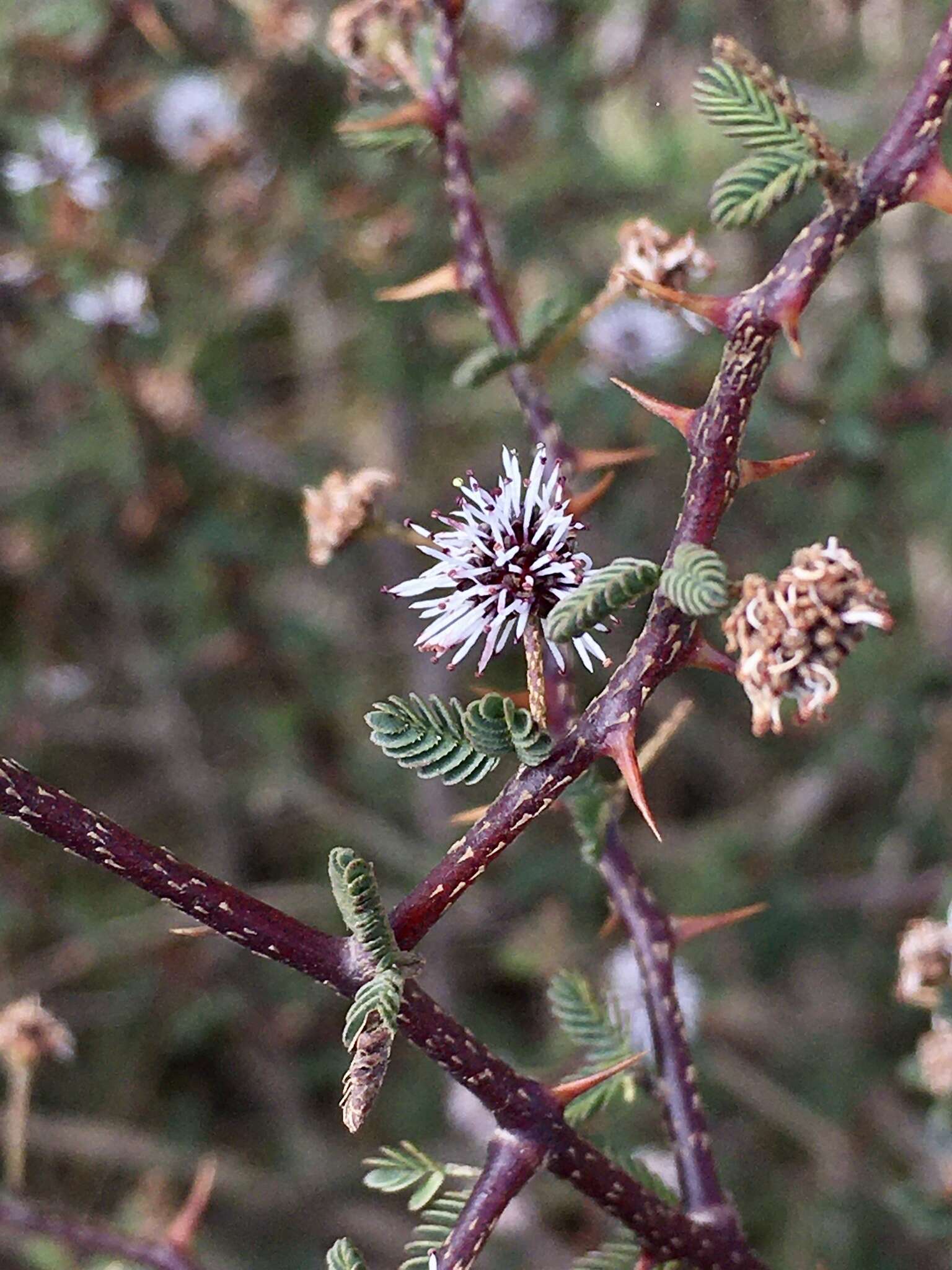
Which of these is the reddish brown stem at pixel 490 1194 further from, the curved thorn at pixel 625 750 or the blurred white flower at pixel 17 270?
the blurred white flower at pixel 17 270

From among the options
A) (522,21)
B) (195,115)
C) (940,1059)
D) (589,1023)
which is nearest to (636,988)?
(940,1059)

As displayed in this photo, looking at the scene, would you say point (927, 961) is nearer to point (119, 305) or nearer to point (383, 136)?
point (383, 136)

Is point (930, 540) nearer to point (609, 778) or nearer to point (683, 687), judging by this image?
point (683, 687)

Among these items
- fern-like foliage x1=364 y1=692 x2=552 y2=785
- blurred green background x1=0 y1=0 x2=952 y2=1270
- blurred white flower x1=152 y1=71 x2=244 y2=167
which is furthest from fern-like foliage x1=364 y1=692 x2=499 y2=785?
blurred white flower x1=152 y1=71 x2=244 y2=167

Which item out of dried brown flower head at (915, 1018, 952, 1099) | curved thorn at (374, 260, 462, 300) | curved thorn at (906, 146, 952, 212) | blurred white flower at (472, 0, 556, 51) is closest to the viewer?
curved thorn at (906, 146, 952, 212)

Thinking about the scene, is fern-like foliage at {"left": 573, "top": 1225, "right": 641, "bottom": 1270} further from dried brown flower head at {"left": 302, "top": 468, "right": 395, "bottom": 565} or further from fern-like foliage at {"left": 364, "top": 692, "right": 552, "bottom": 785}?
dried brown flower head at {"left": 302, "top": 468, "right": 395, "bottom": 565}

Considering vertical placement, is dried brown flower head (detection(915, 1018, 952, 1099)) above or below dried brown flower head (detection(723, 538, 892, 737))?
above
